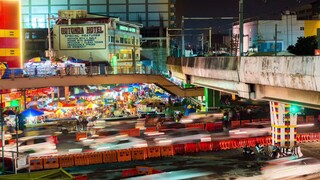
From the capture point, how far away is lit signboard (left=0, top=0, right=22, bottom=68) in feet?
132

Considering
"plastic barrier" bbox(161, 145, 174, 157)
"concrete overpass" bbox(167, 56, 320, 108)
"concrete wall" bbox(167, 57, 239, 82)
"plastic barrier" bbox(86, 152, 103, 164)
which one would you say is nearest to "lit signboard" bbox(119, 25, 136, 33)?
"concrete wall" bbox(167, 57, 239, 82)

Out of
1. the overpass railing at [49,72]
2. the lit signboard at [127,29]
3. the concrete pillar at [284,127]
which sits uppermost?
the lit signboard at [127,29]

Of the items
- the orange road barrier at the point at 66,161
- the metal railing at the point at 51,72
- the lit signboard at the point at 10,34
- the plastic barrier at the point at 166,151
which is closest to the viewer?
the orange road barrier at the point at 66,161

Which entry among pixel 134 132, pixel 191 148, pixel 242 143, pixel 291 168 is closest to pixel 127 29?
pixel 134 132

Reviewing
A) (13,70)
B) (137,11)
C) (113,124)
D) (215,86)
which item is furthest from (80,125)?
(137,11)

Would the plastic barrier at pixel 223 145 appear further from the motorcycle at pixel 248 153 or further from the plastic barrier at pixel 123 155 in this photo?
the plastic barrier at pixel 123 155

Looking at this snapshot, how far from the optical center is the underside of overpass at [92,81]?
38.5 m

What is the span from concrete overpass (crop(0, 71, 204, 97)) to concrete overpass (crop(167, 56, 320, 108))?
18676 mm

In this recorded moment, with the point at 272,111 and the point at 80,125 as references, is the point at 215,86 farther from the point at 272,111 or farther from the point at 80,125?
the point at 80,125

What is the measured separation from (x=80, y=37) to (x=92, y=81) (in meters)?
20.0

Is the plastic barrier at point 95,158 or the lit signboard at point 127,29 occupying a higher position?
the lit signboard at point 127,29

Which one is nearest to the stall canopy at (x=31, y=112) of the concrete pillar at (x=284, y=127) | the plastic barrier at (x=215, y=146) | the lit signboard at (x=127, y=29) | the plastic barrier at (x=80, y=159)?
the plastic barrier at (x=80, y=159)

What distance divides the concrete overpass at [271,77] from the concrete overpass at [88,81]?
61.3ft

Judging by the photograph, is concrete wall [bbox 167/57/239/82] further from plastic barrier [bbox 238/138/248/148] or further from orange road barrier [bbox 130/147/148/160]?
plastic barrier [bbox 238/138/248/148]
